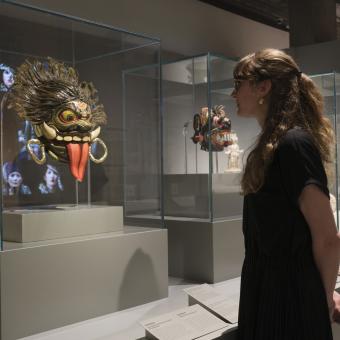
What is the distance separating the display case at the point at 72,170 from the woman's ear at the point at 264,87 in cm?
135

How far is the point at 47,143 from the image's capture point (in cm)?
275

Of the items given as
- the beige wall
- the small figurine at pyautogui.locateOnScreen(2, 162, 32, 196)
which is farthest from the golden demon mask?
the beige wall

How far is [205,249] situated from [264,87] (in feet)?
7.33

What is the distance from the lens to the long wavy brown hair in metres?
1.44

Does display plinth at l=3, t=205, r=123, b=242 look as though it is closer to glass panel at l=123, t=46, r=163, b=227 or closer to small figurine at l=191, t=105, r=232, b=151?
glass panel at l=123, t=46, r=163, b=227

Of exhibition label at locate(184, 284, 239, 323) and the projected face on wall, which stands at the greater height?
the projected face on wall

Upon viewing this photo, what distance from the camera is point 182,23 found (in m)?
5.04

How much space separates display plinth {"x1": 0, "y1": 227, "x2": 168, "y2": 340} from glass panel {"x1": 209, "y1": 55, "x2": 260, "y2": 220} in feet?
2.87

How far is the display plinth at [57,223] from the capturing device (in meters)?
2.47

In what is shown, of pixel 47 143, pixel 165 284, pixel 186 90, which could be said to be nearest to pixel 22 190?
pixel 47 143

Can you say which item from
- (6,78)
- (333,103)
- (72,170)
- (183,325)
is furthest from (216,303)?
(333,103)

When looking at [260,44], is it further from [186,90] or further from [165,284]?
[165,284]

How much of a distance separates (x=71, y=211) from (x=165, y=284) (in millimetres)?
791

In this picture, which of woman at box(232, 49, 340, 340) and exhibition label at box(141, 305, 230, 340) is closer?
woman at box(232, 49, 340, 340)
